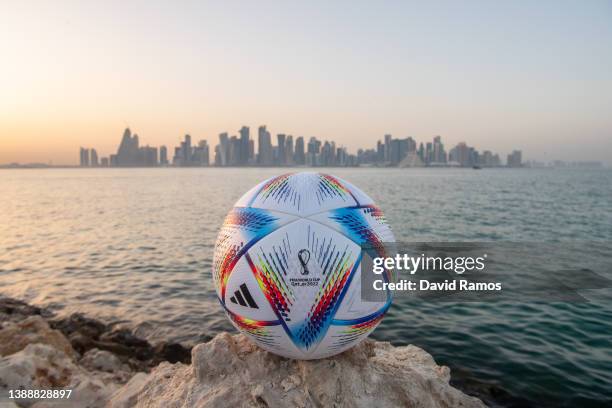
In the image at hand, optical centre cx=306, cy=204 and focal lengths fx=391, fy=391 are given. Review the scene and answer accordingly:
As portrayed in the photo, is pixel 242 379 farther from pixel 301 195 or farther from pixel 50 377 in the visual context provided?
pixel 50 377

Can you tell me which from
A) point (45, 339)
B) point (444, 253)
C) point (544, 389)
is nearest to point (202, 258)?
point (45, 339)

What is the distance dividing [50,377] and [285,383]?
3334 millimetres

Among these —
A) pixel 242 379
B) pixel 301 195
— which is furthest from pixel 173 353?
pixel 301 195

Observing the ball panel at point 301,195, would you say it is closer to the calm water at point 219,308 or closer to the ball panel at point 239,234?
the ball panel at point 239,234

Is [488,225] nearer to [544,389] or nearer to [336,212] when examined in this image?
[544,389]

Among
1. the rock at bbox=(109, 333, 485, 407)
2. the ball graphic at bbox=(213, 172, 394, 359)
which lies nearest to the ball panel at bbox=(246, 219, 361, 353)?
the ball graphic at bbox=(213, 172, 394, 359)

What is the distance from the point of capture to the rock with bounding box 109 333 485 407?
399cm

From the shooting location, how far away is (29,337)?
6.03m

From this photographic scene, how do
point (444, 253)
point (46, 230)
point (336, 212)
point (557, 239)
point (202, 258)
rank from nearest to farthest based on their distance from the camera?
point (336, 212) < point (202, 258) < point (444, 253) < point (557, 239) < point (46, 230)

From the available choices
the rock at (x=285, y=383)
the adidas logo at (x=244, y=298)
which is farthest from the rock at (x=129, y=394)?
the adidas logo at (x=244, y=298)

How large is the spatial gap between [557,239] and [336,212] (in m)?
19.0

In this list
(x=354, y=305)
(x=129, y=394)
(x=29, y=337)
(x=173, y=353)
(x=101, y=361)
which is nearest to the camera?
(x=354, y=305)

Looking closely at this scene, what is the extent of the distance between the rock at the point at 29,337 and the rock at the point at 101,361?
0.25m

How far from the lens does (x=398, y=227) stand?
21188mm
